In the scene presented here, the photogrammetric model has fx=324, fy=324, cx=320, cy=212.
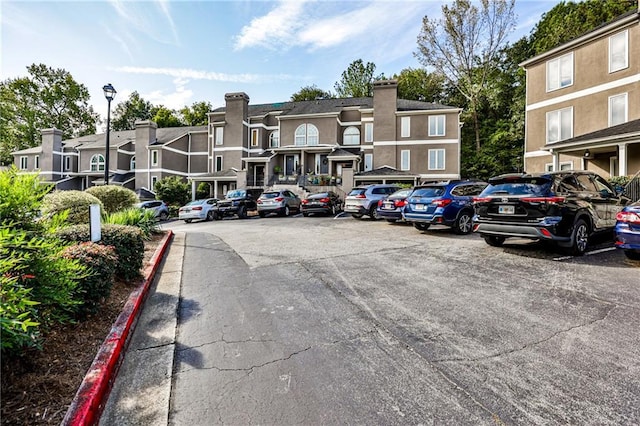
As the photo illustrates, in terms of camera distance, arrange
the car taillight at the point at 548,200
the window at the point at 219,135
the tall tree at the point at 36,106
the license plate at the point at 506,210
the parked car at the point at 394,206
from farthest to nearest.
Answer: the tall tree at the point at 36,106 < the window at the point at 219,135 < the parked car at the point at 394,206 < the license plate at the point at 506,210 < the car taillight at the point at 548,200

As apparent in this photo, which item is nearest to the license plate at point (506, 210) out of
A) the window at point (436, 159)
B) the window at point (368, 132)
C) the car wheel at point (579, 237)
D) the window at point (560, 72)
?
the car wheel at point (579, 237)

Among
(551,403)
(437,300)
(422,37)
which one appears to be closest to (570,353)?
(551,403)

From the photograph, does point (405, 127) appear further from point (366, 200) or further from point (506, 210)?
point (506, 210)

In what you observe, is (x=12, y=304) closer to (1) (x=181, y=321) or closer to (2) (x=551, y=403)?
(1) (x=181, y=321)

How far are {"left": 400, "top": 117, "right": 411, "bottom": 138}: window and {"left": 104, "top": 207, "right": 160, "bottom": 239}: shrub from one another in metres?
23.8

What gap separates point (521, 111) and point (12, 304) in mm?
38167

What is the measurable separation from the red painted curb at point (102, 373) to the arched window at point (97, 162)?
43558 mm

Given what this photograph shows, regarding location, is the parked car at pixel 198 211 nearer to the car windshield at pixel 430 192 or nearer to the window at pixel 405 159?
the car windshield at pixel 430 192

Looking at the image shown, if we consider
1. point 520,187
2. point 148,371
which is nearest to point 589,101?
point 520,187

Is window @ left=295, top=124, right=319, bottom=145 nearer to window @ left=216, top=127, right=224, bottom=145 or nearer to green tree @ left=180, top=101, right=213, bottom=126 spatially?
window @ left=216, top=127, right=224, bottom=145

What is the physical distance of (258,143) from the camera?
34.6 meters

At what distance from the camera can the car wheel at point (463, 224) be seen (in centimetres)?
1056

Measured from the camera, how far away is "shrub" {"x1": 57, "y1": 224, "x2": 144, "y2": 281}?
523 cm

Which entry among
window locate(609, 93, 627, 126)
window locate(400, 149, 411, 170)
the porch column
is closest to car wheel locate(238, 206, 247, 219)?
window locate(400, 149, 411, 170)
